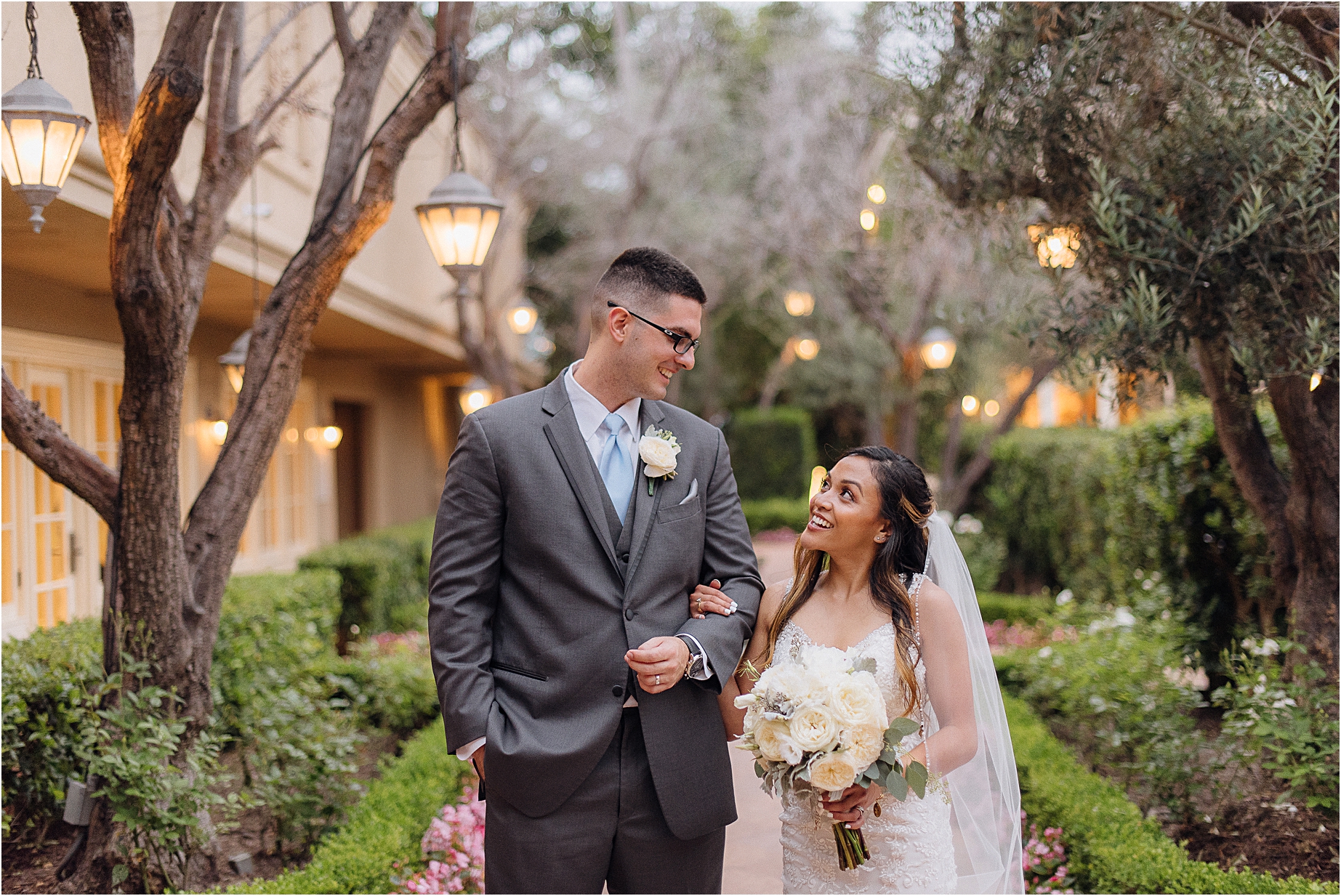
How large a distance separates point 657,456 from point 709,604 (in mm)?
403

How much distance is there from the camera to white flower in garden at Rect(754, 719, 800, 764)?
2338 mm

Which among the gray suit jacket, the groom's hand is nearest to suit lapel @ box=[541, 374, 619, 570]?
the gray suit jacket

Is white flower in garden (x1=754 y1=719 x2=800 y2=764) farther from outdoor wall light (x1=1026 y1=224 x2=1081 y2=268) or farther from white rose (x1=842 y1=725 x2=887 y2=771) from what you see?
outdoor wall light (x1=1026 y1=224 x2=1081 y2=268)

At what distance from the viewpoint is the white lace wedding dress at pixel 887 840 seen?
8.87 feet

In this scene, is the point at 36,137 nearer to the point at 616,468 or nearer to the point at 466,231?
the point at 466,231

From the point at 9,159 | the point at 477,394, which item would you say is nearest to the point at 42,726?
the point at 9,159

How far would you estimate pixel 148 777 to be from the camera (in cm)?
371

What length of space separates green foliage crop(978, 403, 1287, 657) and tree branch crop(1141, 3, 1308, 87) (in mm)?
2263

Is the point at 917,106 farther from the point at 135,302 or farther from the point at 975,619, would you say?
the point at 135,302

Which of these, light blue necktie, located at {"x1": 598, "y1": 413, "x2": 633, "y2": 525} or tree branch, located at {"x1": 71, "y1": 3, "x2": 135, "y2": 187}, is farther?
tree branch, located at {"x1": 71, "y1": 3, "x2": 135, "y2": 187}

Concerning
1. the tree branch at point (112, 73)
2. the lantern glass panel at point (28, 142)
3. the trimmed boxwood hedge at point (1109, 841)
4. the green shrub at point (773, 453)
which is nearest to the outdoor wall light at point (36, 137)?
the lantern glass panel at point (28, 142)

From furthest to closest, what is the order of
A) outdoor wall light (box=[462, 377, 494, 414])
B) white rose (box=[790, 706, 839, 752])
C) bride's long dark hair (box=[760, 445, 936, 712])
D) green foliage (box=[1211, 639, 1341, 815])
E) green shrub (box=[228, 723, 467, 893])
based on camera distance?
outdoor wall light (box=[462, 377, 494, 414]) < green foliage (box=[1211, 639, 1341, 815]) < green shrub (box=[228, 723, 467, 893]) < bride's long dark hair (box=[760, 445, 936, 712]) < white rose (box=[790, 706, 839, 752])

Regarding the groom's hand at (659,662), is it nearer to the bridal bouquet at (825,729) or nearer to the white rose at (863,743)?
the bridal bouquet at (825,729)

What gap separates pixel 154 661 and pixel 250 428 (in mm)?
990
